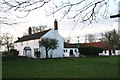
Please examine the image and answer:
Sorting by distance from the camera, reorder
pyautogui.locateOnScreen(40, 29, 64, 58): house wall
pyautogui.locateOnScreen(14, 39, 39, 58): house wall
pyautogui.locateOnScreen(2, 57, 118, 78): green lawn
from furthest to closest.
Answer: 1. pyautogui.locateOnScreen(14, 39, 39, 58): house wall
2. pyautogui.locateOnScreen(40, 29, 64, 58): house wall
3. pyautogui.locateOnScreen(2, 57, 118, 78): green lawn

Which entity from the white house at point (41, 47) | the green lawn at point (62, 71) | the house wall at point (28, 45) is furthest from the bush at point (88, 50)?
the green lawn at point (62, 71)

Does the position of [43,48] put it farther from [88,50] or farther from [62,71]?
[62,71]

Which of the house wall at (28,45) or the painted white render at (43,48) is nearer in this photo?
the painted white render at (43,48)

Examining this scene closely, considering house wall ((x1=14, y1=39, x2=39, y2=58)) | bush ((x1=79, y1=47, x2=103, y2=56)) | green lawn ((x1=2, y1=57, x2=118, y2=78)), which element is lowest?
green lawn ((x1=2, y1=57, x2=118, y2=78))

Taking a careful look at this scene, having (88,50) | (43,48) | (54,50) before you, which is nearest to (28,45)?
(43,48)

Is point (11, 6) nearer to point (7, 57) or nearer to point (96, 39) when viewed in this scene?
point (7, 57)

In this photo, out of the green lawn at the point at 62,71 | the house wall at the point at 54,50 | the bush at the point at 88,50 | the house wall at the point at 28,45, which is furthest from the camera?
the house wall at the point at 28,45

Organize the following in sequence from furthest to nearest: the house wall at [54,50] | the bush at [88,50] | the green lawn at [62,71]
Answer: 1. the bush at [88,50]
2. the house wall at [54,50]
3. the green lawn at [62,71]

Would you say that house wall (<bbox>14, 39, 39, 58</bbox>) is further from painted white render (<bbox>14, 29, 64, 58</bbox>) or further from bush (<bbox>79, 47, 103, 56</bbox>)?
bush (<bbox>79, 47, 103, 56</bbox>)

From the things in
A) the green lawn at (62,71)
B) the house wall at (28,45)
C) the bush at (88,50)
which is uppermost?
the house wall at (28,45)

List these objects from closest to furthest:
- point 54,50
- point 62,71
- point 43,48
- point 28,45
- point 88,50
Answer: point 62,71, point 43,48, point 54,50, point 88,50, point 28,45

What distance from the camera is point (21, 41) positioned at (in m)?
71.9

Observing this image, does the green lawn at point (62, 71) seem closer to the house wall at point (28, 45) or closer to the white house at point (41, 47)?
the white house at point (41, 47)

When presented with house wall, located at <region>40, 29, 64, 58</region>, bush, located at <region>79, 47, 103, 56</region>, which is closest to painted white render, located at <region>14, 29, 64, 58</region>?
house wall, located at <region>40, 29, 64, 58</region>
